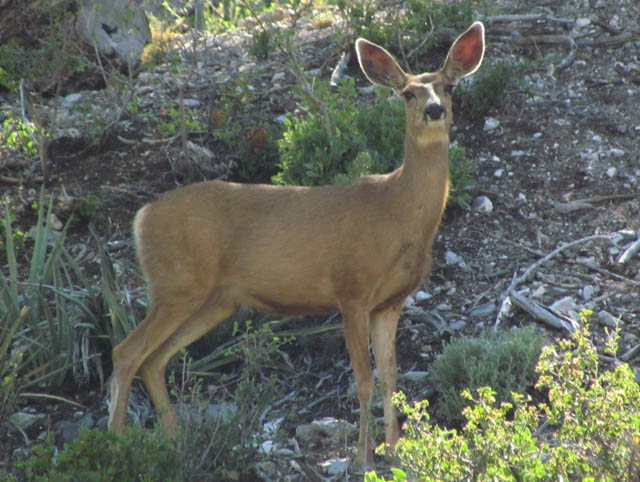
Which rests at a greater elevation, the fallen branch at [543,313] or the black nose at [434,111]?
the black nose at [434,111]

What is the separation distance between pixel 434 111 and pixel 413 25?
434 cm

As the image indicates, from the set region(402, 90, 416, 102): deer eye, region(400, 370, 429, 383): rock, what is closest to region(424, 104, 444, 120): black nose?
region(402, 90, 416, 102): deer eye

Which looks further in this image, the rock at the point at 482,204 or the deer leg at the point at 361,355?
the rock at the point at 482,204

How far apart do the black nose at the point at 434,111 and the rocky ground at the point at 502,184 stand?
1540mm

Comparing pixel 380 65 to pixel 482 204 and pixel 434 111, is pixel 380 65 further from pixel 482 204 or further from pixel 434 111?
pixel 482 204

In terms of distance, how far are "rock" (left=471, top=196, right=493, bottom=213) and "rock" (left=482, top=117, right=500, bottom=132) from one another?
1.11 metres

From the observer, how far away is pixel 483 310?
22.5ft

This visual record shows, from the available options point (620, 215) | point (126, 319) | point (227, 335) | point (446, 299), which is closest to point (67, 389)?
point (126, 319)

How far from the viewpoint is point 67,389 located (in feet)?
21.2

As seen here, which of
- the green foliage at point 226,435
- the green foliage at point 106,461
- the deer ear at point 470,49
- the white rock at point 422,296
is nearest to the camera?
the green foliage at point 106,461

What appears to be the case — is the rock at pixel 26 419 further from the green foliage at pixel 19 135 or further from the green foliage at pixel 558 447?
the green foliage at pixel 19 135

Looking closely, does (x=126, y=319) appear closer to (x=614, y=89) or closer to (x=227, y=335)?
(x=227, y=335)

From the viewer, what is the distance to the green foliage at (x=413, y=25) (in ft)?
31.6

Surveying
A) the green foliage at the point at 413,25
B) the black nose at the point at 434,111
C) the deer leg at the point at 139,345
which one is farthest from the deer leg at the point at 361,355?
the green foliage at the point at 413,25
